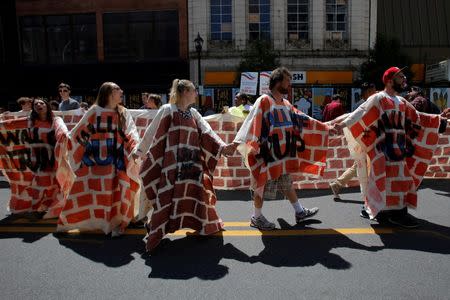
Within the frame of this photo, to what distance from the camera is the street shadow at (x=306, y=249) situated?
3648mm

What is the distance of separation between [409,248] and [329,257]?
849mm

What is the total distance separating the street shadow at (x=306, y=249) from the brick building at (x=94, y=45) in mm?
18953

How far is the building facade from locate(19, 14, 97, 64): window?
19.8 ft

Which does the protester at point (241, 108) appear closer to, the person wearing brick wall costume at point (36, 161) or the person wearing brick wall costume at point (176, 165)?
the person wearing brick wall costume at point (36, 161)

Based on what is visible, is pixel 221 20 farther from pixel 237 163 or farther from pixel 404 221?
pixel 404 221

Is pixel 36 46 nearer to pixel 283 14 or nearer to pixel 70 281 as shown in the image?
pixel 283 14

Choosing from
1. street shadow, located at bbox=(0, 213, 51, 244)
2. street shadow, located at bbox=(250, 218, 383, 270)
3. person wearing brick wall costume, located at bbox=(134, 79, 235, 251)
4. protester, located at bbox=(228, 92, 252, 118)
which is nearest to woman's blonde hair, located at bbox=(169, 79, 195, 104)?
person wearing brick wall costume, located at bbox=(134, 79, 235, 251)

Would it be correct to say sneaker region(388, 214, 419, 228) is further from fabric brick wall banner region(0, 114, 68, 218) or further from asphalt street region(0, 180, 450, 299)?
fabric brick wall banner region(0, 114, 68, 218)

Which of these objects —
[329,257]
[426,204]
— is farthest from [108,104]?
[426,204]

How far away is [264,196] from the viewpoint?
4.71 m

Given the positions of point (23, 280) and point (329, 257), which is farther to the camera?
point (329, 257)

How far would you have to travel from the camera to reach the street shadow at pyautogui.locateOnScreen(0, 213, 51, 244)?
4523mm

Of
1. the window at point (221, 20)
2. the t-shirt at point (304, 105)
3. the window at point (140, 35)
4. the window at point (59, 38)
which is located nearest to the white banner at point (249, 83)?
the t-shirt at point (304, 105)

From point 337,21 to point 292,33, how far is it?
2.64 meters
